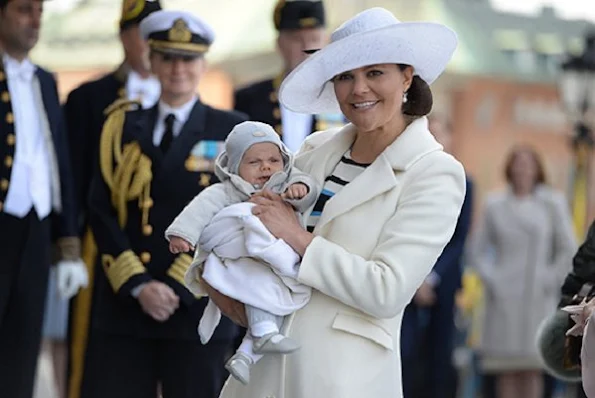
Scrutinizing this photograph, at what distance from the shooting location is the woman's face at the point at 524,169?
35.0 ft

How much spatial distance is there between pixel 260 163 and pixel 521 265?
588 centimetres

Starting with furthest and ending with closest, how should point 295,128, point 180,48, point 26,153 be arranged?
point 295,128 < point 26,153 < point 180,48

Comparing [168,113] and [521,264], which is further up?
[168,113]

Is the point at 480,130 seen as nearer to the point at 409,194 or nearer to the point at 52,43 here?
the point at 52,43

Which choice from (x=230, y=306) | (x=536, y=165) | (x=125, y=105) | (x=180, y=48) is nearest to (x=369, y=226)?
(x=230, y=306)

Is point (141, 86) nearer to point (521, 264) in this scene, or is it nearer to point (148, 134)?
point (148, 134)

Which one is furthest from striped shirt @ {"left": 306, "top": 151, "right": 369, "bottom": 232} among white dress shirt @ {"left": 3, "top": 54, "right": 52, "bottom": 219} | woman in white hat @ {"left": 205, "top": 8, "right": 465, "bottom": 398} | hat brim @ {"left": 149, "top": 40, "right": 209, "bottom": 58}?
white dress shirt @ {"left": 3, "top": 54, "right": 52, "bottom": 219}

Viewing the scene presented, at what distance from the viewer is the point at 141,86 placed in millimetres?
7520

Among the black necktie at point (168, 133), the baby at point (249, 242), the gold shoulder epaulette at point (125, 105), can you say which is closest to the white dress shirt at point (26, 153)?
the gold shoulder epaulette at point (125, 105)

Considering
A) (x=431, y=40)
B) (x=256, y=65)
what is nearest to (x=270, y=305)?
(x=431, y=40)

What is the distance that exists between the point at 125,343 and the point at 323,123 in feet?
5.91

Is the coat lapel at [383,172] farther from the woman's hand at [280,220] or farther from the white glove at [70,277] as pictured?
the white glove at [70,277]

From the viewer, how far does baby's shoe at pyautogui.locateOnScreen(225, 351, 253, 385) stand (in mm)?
4758

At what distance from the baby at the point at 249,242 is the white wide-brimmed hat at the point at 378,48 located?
23cm
